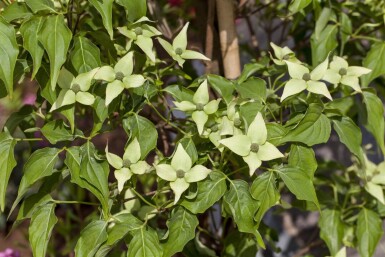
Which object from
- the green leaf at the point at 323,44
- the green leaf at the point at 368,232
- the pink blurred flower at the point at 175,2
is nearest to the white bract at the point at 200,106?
the green leaf at the point at 323,44

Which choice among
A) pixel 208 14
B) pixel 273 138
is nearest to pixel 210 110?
pixel 273 138

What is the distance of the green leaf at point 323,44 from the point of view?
1279 mm

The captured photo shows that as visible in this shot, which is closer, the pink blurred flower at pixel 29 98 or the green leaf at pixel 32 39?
the green leaf at pixel 32 39

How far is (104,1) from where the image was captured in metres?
0.94

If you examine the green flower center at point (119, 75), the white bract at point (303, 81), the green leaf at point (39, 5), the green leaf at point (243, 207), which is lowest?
the green leaf at point (243, 207)

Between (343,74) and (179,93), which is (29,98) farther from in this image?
(343,74)

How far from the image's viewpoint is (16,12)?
0.98m

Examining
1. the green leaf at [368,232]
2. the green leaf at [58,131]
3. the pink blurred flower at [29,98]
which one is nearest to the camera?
the green leaf at [58,131]

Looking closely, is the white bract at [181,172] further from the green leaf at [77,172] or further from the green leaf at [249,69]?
the green leaf at [249,69]

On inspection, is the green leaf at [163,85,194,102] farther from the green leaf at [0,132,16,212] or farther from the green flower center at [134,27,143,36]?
the green leaf at [0,132,16,212]

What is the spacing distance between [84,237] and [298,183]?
340mm

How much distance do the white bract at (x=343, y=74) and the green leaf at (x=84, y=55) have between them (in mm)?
365

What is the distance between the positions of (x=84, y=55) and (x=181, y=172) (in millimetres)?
230

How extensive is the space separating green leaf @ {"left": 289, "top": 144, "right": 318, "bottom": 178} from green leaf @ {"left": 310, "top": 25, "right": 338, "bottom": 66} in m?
0.30
